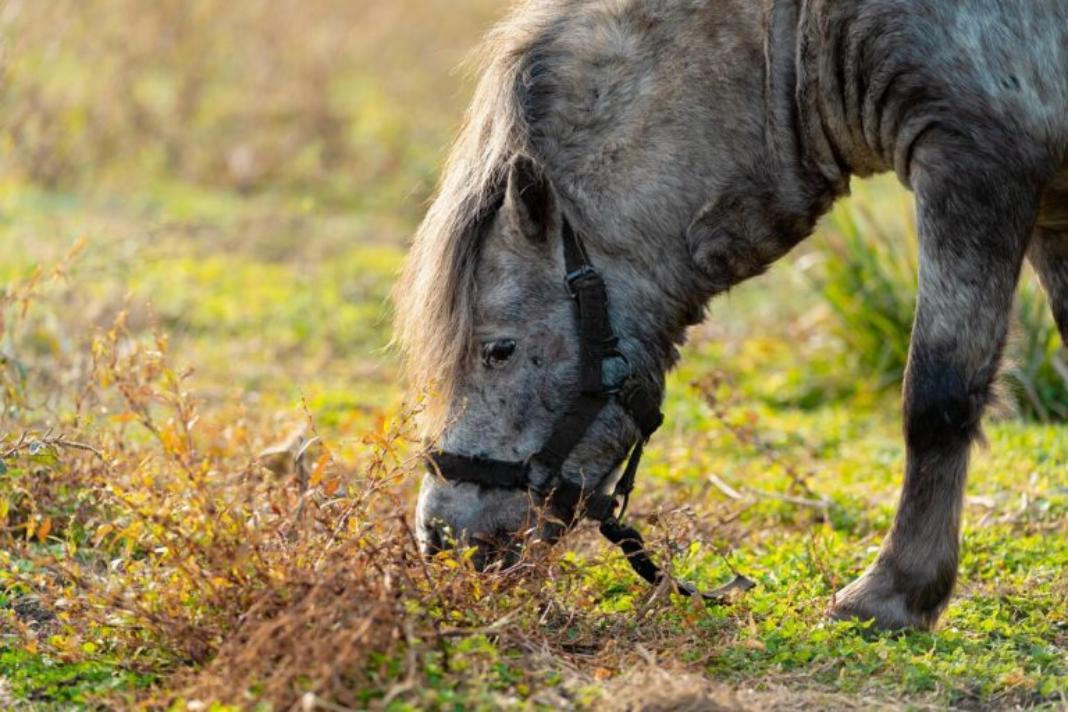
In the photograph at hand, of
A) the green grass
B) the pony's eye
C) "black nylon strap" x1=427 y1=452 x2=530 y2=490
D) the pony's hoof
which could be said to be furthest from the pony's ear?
the pony's hoof

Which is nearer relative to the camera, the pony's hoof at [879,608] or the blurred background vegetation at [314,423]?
the blurred background vegetation at [314,423]

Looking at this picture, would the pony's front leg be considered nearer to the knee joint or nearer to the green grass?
the knee joint

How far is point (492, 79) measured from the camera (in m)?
3.88

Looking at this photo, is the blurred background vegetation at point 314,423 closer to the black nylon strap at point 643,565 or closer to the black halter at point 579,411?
the black nylon strap at point 643,565

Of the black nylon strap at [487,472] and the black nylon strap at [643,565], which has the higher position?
the black nylon strap at [487,472]

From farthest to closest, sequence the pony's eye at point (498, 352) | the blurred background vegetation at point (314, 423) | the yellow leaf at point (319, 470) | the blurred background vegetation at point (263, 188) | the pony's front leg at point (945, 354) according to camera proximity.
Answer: the blurred background vegetation at point (263, 188) → the pony's eye at point (498, 352) → the pony's front leg at point (945, 354) → the yellow leaf at point (319, 470) → the blurred background vegetation at point (314, 423)

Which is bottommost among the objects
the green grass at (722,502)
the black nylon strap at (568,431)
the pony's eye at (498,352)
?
the green grass at (722,502)

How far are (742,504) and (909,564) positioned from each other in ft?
4.57

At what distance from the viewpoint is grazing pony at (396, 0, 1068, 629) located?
3559mm

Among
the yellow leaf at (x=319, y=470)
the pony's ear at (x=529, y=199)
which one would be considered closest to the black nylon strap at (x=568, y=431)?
the pony's ear at (x=529, y=199)

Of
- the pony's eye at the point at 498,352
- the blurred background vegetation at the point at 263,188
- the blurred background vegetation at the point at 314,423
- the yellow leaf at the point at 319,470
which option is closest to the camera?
the blurred background vegetation at the point at 314,423

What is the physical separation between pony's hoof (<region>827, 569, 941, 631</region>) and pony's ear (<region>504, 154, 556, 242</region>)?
4.07 feet

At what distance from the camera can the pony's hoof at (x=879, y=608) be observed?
11.9 ft

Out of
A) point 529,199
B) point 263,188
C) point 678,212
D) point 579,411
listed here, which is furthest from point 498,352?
point 263,188
